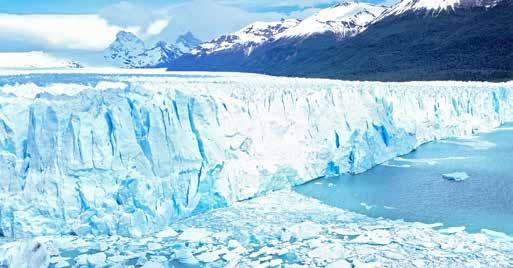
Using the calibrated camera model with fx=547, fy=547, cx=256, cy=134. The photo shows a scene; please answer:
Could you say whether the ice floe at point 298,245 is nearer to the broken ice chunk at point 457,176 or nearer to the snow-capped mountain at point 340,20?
the broken ice chunk at point 457,176

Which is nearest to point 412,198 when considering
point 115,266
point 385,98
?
point 385,98

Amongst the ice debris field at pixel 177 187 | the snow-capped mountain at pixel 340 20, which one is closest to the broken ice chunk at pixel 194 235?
the ice debris field at pixel 177 187

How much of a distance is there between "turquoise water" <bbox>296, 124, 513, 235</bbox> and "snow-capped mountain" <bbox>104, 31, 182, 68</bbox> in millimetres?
120195

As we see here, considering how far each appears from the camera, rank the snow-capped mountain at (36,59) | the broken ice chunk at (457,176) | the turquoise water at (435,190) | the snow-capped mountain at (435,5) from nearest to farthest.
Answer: the turquoise water at (435,190) < the broken ice chunk at (457,176) < the snow-capped mountain at (435,5) < the snow-capped mountain at (36,59)

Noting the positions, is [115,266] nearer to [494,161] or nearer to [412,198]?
Answer: [412,198]

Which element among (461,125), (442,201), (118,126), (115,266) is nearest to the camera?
(115,266)

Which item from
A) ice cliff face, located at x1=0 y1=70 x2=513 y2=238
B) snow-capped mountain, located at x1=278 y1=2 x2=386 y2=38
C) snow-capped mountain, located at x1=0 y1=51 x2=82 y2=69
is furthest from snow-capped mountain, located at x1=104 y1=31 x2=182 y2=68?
ice cliff face, located at x1=0 y1=70 x2=513 y2=238

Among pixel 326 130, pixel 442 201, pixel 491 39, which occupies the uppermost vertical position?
pixel 491 39

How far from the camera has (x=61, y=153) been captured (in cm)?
976

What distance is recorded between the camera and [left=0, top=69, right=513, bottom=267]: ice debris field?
8.55m

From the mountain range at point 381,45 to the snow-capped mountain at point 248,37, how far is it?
0.53 feet

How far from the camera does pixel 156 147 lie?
35.0 feet

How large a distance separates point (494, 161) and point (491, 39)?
31.3 m

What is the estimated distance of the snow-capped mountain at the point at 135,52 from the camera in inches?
5389
